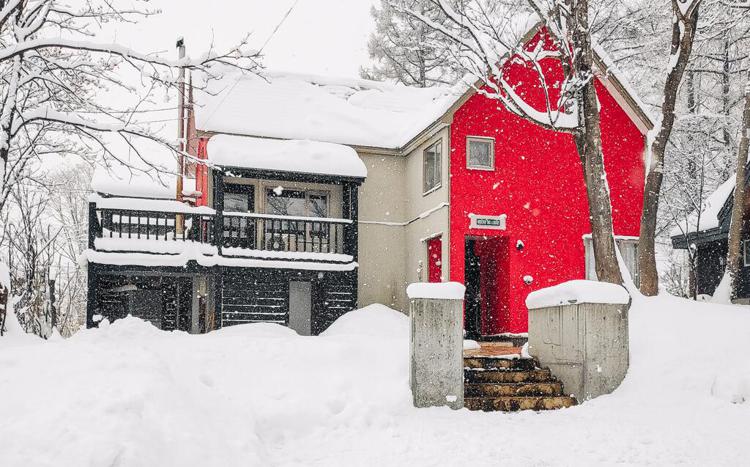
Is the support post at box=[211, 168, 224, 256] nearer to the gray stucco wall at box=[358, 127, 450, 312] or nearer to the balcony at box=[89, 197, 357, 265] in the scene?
the balcony at box=[89, 197, 357, 265]

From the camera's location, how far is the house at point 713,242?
18406 mm

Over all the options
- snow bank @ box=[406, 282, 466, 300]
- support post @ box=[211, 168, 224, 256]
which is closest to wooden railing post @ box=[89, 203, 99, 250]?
support post @ box=[211, 168, 224, 256]

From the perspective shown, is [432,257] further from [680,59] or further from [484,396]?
[484,396]

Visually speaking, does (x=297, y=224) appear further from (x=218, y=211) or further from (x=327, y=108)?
(x=327, y=108)

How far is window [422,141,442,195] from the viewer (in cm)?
1725

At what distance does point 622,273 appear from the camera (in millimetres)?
11688

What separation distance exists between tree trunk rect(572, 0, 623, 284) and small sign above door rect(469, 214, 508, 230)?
4569 mm

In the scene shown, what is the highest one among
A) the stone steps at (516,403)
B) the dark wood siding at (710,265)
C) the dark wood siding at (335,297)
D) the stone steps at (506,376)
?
the dark wood siding at (710,265)

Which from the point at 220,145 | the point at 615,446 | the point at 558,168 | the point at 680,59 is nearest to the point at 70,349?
the point at 615,446

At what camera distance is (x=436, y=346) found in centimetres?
808

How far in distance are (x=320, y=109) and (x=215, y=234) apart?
5.69 metres

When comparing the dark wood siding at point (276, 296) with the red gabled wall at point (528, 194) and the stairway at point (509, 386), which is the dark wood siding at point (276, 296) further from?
the stairway at point (509, 386)

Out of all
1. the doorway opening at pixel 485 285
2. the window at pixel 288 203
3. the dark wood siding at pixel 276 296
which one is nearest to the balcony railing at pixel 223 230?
the window at pixel 288 203

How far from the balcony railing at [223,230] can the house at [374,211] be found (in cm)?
5
